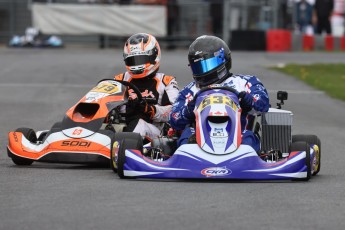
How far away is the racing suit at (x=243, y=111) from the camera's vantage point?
9234 mm

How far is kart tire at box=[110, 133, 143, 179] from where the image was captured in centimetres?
870

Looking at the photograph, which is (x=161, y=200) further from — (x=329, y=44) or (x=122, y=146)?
(x=329, y=44)

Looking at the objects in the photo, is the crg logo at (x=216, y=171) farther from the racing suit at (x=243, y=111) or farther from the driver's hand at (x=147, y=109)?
the driver's hand at (x=147, y=109)

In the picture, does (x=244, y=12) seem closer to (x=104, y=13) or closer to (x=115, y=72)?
(x=104, y=13)

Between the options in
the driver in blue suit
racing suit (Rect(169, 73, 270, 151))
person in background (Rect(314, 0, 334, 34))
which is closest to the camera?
racing suit (Rect(169, 73, 270, 151))

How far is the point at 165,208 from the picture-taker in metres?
7.14

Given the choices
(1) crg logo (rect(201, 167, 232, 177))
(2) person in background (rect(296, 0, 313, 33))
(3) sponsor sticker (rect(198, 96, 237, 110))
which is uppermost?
(3) sponsor sticker (rect(198, 96, 237, 110))

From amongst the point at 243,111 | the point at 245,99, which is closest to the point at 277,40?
the point at 243,111

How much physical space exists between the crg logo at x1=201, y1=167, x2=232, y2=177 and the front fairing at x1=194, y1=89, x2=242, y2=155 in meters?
0.13

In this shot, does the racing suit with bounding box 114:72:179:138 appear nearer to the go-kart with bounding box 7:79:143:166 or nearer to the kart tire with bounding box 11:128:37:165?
the go-kart with bounding box 7:79:143:166

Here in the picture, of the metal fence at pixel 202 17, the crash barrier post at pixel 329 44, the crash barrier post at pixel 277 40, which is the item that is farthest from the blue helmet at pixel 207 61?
the crash barrier post at pixel 329 44

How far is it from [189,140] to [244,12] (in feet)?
68.0

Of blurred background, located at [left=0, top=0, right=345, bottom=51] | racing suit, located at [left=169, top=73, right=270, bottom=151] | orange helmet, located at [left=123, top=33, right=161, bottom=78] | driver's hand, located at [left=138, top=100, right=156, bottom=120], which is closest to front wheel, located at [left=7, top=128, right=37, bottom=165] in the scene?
driver's hand, located at [left=138, top=100, right=156, bottom=120]

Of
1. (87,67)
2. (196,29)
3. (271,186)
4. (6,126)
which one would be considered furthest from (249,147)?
(196,29)
